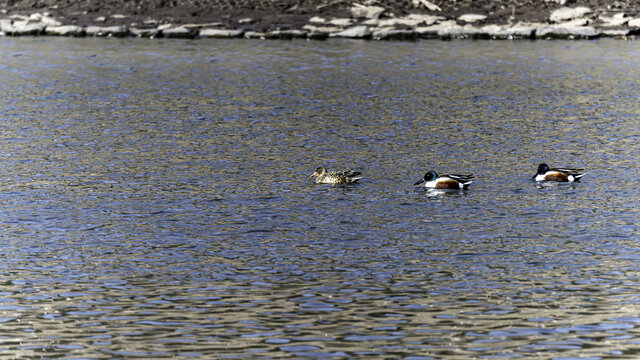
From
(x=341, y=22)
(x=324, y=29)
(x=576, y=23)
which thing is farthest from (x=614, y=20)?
(x=324, y=29)

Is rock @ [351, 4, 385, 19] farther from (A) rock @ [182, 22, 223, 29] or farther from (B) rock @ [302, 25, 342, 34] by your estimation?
(A) rock @ [182, 22, 223, 29]

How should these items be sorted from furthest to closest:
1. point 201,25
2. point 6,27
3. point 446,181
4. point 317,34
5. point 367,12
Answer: point 6,27 < point 367,12 < point 201,25 < point 317,34 < point 446,181

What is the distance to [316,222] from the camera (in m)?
22.3

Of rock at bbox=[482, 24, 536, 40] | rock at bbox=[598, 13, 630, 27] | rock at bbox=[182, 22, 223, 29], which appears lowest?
rock at bbox=[482, 24, 536, 40]

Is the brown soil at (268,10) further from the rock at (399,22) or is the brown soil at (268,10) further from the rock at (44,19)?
the rock at (399,22)

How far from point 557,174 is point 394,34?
127 feet

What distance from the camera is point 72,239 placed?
20.9 m

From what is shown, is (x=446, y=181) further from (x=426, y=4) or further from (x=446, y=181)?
(x=426, y=4)

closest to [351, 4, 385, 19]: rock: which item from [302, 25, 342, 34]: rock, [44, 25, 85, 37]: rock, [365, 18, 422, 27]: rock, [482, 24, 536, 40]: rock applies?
[365, 18, 422, 27]: rock

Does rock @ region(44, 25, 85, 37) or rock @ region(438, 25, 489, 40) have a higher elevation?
rock @ region(44, 25, 85, 37)

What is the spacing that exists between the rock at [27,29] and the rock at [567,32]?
95.1 ft

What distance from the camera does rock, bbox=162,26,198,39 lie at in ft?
214

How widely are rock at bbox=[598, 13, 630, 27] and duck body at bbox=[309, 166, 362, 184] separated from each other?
41.2 meters

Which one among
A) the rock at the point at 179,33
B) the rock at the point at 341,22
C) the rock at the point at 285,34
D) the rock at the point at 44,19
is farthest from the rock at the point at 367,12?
the rock at the point at 44,19
